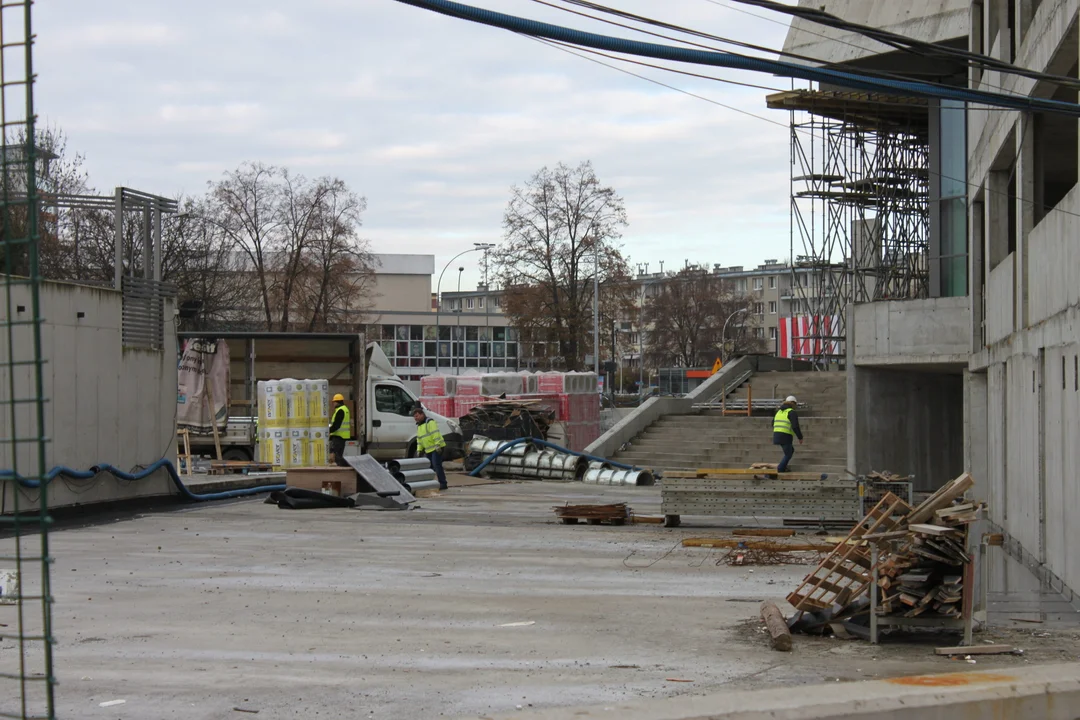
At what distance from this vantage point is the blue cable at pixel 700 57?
855cm

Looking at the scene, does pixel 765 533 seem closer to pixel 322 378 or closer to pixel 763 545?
pixel 763 545

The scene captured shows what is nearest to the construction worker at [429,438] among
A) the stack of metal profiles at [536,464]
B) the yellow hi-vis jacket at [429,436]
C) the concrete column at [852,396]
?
the yellow hi-vis jacket at [429,436]

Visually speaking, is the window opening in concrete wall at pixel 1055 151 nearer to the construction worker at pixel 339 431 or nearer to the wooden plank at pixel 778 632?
the wooden plank at pixel 778 632

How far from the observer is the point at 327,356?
91.3 ft

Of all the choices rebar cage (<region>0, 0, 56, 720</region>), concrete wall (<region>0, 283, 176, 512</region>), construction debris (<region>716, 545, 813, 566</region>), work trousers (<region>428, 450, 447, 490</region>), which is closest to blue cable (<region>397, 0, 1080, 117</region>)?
rebar cage (<region>0, 0, 56, 720</region>)

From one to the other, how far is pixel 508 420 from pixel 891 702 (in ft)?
85.1

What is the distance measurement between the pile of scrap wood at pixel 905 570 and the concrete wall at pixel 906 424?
64.6ft

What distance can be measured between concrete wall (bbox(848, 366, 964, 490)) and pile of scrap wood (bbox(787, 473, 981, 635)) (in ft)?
64.6

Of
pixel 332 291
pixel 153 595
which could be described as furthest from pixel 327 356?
pixel 332 291

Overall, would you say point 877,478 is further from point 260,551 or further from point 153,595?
point 153,595

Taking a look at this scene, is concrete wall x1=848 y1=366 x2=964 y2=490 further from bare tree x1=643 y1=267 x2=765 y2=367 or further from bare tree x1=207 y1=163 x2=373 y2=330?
bare tree x1=643 y1=267 x2=765 y2=367

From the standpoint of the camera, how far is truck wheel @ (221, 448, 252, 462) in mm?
27094

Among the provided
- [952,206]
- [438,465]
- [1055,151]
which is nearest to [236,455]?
[438,465]

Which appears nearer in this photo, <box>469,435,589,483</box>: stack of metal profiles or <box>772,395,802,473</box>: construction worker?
<box>772,395,802,473</box>: construction worker
